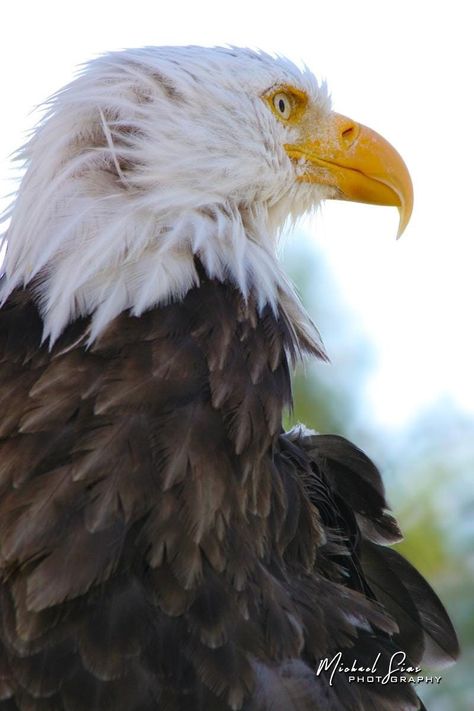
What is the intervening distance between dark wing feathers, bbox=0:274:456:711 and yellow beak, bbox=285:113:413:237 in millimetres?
876

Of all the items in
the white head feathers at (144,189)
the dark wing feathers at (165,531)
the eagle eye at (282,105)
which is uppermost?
the eagle eye at (282,105)

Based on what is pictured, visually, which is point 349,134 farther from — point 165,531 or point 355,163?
point 165,531

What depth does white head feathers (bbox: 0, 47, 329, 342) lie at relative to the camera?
3588mm

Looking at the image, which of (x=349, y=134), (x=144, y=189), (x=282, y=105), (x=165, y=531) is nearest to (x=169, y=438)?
(x=165, y=531)

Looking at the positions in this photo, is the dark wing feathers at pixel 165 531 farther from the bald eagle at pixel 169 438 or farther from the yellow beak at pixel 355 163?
the yellow beak at pixel 355 163

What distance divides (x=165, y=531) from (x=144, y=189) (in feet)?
3.69

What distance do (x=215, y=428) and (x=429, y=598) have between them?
1432mm

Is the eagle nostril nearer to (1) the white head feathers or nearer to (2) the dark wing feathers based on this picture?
(1) the white head feathers

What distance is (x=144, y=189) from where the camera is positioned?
374cm

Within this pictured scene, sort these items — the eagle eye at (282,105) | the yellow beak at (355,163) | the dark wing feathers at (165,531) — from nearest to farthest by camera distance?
the dark wing feathers at (165,531), the eagle eye at (282,105), the yellow beak at (355,163)

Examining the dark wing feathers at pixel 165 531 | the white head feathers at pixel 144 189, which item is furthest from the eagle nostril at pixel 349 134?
the dark wing feathers at pixel 165 531

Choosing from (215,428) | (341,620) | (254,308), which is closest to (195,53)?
(254,308)

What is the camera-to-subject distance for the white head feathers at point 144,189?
3.59m

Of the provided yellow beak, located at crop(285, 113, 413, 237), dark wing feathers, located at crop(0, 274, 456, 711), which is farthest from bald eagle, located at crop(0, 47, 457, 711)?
yellow beak, located at crop(285, 113, 413, 237)
